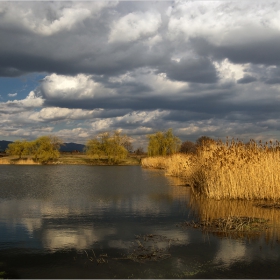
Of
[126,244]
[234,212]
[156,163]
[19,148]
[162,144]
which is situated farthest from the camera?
[19,148]

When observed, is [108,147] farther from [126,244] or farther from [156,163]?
[126,244]

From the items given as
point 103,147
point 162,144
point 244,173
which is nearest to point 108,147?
point 103,147

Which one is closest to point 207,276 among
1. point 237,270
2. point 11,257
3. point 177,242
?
point 237,270

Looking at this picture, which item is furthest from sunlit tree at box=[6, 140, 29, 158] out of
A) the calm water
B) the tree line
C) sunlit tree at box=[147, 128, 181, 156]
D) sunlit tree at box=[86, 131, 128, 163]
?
the calm water

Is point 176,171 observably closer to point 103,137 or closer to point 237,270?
point 237,270

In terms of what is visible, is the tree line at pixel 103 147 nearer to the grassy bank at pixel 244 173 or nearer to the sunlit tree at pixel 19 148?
the sunlit tree at pixel 19 148

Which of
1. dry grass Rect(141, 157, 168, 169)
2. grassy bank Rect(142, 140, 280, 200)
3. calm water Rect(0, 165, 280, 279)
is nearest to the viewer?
calm water Rect(0, 165, 280, 279)

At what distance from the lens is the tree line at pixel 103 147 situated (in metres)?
57.2

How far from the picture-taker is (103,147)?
205 ft

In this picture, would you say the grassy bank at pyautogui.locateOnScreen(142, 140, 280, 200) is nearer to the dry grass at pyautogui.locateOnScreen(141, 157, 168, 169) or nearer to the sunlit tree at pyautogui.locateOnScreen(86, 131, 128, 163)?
the dry grass at pyautogui.locateOnScreen(141, 157, 168, 169)

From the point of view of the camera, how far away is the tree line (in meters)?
57.2

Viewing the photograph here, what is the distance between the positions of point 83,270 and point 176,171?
2351cm

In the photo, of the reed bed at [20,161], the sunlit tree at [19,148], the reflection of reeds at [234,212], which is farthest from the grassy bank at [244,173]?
the sunlit tree at [19,148]

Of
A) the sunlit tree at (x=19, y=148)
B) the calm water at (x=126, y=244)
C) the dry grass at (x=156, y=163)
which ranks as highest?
the sunlit tree at (x=19, y=148)
